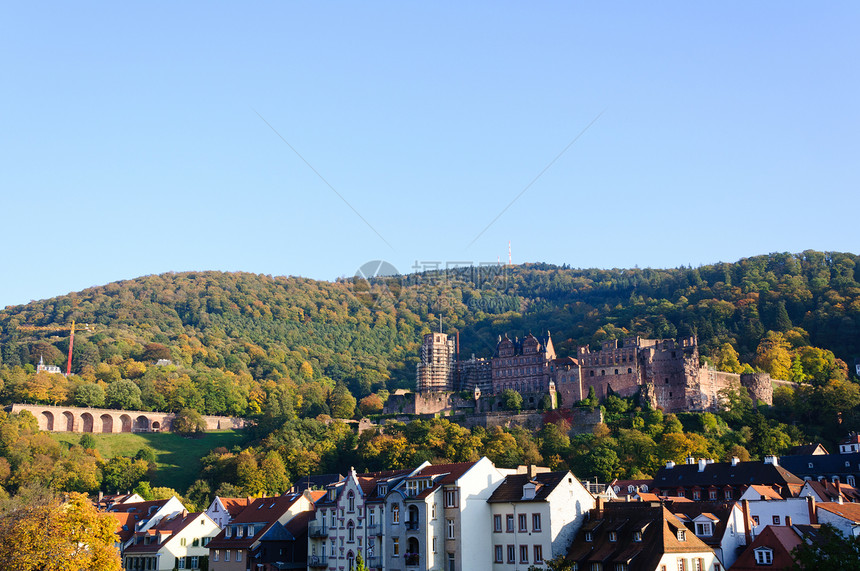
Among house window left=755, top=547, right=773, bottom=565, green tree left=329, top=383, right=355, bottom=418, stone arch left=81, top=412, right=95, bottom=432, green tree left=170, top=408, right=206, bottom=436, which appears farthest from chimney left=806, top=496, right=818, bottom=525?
stone arch left=81, top=412, right=95, bottom=432

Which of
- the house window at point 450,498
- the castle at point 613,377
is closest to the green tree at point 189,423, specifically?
the castle at point 613,377

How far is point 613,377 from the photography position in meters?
122

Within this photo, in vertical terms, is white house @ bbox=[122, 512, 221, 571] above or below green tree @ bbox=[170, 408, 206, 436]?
below

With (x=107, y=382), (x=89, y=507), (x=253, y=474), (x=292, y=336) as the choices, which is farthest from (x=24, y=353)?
(x=89, y=507)

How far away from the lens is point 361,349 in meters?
196

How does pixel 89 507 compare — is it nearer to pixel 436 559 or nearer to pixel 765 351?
pixel 436 559

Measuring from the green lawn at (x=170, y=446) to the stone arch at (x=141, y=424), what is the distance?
2932 mm

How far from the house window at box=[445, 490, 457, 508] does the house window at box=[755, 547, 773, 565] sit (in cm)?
1753

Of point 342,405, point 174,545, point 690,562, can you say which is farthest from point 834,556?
point 342,405

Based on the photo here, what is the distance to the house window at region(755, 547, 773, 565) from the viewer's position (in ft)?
171

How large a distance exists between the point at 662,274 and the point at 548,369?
7385 cm

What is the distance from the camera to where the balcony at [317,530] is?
64.5 m

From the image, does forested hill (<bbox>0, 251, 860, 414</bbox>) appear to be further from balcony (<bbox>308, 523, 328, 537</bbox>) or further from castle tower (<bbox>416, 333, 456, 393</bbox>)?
balcony (<bbox>308, 523, 328, 537</bbox>)

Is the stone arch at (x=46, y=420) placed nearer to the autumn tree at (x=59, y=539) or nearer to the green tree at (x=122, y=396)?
the green tree at (x=122, y=396)
